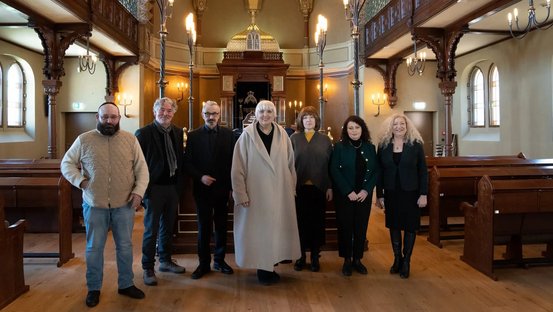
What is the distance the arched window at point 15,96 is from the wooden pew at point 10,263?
283 inches

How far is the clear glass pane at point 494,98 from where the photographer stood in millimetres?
9766

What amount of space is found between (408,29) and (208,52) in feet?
22.4

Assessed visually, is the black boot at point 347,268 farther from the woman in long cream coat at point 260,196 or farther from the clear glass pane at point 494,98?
the clear glass pane at point 494,98

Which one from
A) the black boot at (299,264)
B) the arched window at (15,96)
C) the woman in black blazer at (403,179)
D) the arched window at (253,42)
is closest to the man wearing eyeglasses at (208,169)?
the black boot at (299,264)

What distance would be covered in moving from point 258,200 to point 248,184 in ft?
0.52

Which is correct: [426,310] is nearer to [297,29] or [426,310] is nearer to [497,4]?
[497,4]

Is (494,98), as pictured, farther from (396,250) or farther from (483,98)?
(396,250)

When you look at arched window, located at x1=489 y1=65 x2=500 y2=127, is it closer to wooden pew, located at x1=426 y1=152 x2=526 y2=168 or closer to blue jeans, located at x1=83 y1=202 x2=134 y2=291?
wooden pew, located at x1=426 y1=152 x2=526 y2=168

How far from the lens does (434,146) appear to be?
11.2 m

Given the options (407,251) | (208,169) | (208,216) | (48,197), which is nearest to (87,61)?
(48,197)

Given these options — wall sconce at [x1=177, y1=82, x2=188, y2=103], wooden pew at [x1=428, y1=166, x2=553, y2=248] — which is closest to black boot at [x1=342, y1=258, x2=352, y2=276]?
wooden pew at [x1=428, y1=166, x2=553, y2=248]

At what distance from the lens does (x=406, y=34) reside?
780 centimetres

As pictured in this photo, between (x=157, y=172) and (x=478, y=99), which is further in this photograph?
(x=478, y=99)

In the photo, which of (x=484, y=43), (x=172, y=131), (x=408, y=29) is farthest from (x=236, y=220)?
(x=484, y=43)
